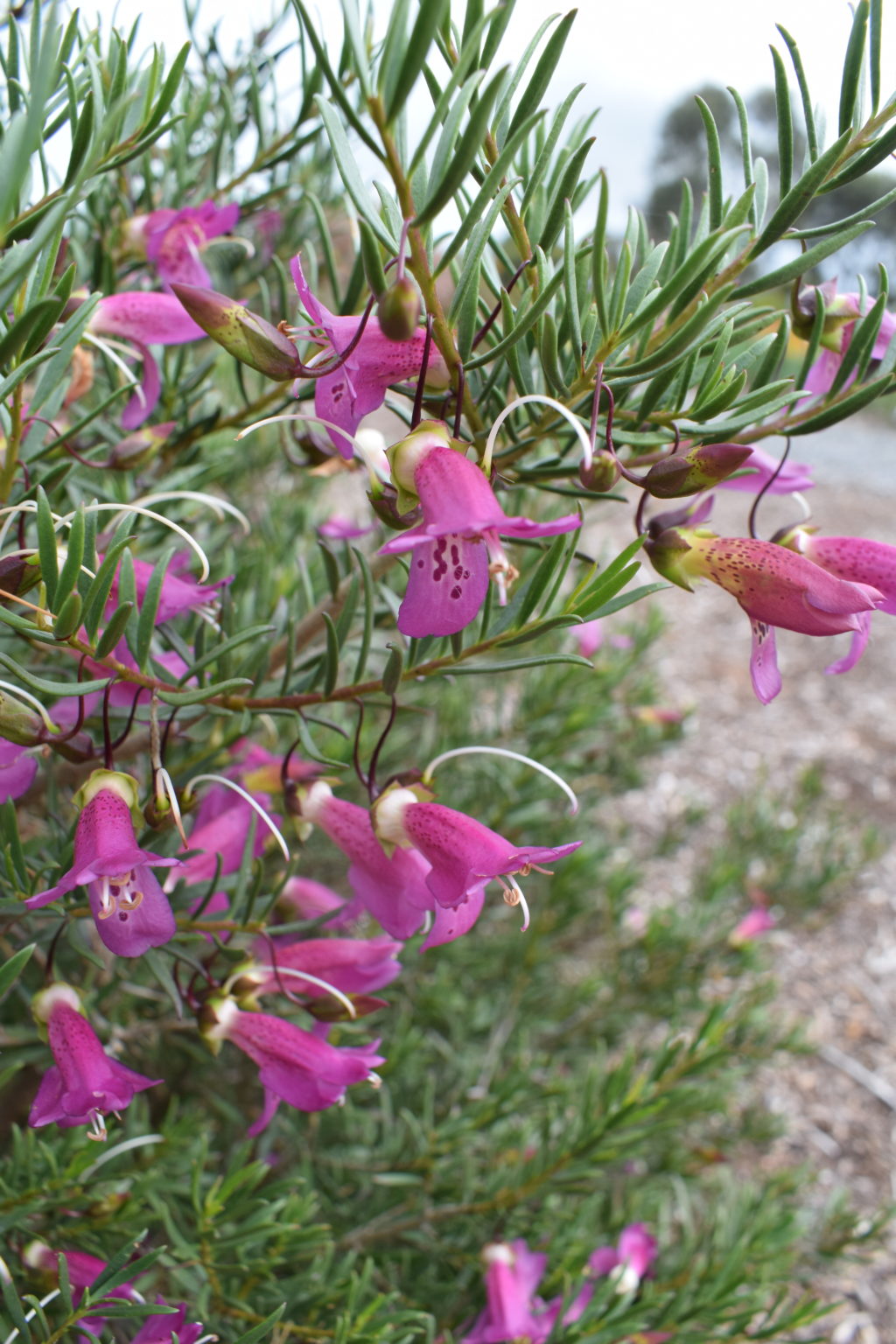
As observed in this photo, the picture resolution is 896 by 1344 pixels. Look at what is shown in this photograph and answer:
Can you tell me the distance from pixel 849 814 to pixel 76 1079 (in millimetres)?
2415

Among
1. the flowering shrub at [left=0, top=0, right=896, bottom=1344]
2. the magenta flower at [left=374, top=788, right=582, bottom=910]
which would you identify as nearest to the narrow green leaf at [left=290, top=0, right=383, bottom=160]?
the flowering shrub at [left=0, top=0, right=896, bottom=1344]

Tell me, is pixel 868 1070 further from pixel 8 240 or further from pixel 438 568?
pixel 8 240

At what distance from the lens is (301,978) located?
0.63 m

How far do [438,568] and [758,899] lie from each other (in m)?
1.50

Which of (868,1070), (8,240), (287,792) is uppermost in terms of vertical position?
(8,240)

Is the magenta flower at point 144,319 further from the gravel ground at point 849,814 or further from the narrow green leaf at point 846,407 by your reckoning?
the gravel ground at point 849,814

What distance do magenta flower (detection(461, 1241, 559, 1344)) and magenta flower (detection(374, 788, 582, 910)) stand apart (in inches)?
20.9

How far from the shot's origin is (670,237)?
525mm

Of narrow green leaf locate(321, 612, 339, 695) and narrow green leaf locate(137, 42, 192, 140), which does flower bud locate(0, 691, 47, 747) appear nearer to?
narrow green leaf locate(321, 612, 339, 695)

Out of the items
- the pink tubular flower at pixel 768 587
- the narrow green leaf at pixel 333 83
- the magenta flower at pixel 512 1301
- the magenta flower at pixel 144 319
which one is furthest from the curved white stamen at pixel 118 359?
the magenta flower at pixel 512 1301

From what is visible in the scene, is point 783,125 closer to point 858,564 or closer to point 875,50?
point 875,50

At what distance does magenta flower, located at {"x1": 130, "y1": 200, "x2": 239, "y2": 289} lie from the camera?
0.72 meters

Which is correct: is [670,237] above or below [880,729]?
above

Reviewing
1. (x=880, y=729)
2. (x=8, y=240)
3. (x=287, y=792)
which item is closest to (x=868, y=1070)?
(x=880, y=729)
